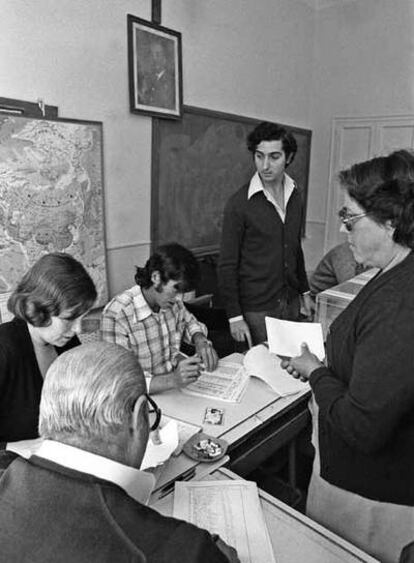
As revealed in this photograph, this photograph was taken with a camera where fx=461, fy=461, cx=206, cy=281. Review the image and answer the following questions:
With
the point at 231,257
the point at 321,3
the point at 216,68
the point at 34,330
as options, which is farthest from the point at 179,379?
the point at 321,3

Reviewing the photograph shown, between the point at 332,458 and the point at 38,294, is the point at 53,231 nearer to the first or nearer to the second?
the point at 38,294

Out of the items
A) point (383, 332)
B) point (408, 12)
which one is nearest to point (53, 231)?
point (383, 332)

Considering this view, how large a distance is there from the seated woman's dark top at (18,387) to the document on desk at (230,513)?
1.82 ft

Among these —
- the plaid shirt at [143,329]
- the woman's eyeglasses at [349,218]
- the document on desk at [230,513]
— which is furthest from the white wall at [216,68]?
the document on desk at [230,513]

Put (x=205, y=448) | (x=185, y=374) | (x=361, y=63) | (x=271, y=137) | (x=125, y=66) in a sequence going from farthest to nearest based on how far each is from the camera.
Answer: (x=361, y=63), (x=125, y=66), (x=271, y=137), (x=185, y=374), (x=205, y=448)

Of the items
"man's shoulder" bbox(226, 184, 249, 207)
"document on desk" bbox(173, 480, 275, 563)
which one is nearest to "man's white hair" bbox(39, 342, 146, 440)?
"document on desk" bbox(173, 480, 275, 563)

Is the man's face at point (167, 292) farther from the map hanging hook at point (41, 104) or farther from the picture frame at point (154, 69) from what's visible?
the picture frame at point (154, 69)

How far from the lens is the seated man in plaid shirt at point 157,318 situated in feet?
5.64

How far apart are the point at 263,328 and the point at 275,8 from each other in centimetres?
282

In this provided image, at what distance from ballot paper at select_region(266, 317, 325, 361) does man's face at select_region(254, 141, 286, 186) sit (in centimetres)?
85

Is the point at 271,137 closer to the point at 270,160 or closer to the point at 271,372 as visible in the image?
the point at 270,160

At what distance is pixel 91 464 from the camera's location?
29.7 inches

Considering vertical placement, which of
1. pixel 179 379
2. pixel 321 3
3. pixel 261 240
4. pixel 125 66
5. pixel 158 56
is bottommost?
pixel 179 379

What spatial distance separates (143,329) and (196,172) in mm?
1715
